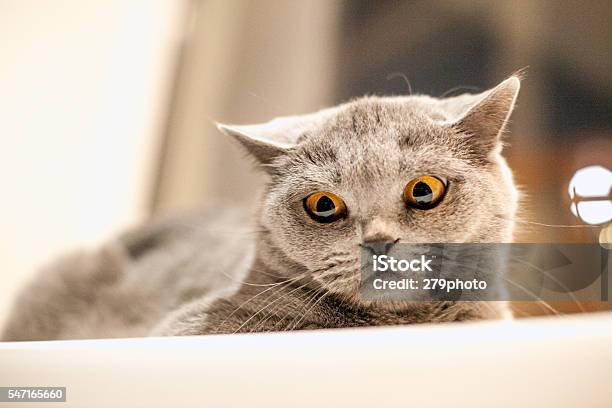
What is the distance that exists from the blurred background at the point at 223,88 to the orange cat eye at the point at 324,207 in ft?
0.58

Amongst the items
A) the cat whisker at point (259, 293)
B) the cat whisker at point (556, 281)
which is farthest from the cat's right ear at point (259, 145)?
the cat whisker at point (556, 281)

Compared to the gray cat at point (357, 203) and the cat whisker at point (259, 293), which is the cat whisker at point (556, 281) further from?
the cat whisker at point (259, 293)

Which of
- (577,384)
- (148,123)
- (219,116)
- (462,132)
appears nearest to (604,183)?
(462,132)

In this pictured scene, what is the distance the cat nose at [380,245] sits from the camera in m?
0.68

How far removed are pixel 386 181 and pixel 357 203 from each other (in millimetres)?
47

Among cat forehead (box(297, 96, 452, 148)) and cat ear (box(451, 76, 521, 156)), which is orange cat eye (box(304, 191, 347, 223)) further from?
cat ear (box(451, 76, 521, 156))

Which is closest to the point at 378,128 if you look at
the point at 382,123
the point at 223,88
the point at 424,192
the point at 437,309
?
the point at 382,123

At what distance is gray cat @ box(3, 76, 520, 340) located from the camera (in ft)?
2.31

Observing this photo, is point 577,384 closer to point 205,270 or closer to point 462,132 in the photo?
point 462,132

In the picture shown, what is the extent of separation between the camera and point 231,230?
1360 mm

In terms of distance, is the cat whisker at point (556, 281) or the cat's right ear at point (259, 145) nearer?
the cat whisker at point (556, 281)

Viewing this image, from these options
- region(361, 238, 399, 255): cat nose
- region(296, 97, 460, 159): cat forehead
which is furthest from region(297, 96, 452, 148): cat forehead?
region(361, 238, 399, 255): cat nose

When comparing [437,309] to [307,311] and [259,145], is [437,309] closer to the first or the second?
[307,311]

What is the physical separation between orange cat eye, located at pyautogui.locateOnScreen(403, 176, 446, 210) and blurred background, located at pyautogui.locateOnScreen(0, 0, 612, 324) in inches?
5.7
